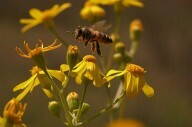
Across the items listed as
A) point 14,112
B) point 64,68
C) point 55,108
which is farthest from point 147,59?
point 14,112

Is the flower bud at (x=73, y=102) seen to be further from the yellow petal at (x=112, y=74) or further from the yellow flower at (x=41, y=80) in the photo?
the yellow petal at (x=112, y=74)

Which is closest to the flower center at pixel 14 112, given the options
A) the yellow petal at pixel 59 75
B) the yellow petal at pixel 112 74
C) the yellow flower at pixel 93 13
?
the yellow petal at pixel 59 75

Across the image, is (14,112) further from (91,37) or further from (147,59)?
(147,59)

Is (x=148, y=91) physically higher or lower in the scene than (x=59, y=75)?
lower

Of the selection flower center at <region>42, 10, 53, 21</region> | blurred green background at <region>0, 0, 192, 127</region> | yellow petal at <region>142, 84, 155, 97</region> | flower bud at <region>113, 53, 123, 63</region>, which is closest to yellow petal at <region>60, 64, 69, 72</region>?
yellow petal at <region>142, 84, 155, 97</region>

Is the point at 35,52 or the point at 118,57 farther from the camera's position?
the point at 118,57
